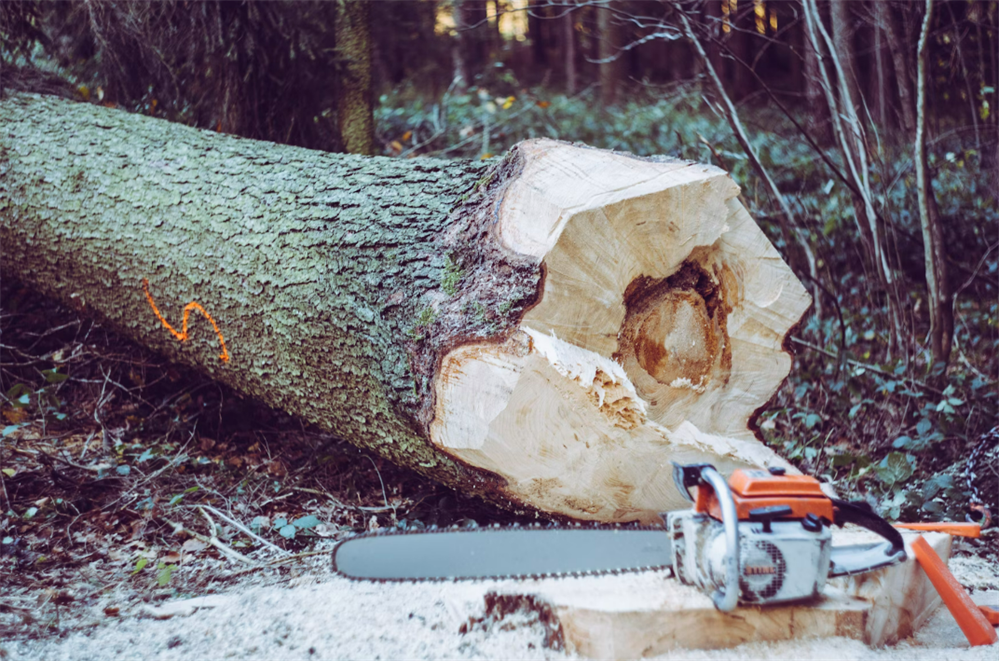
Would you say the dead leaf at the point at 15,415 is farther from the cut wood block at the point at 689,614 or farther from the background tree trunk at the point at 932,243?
the background tree trunk at the point at 932,243

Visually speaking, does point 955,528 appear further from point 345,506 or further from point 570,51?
point 570,51

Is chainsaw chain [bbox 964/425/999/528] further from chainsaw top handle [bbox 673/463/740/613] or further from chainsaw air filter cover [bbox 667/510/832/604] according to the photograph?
chainsaw top handle [bbox 673/463/740/613]

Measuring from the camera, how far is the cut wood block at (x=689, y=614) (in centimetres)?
169

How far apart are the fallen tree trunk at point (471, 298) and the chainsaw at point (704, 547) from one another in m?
0.32

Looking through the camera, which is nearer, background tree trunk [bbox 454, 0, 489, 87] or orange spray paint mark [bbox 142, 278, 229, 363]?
orange spray paint mark [bbox 142, 278, 229, 363]

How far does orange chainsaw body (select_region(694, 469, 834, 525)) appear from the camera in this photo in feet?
5.34

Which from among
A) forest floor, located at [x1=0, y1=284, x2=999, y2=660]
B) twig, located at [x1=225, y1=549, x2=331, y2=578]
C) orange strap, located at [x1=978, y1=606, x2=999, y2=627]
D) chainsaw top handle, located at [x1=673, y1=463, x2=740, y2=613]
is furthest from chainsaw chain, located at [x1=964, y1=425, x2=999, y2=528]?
twig, located at [x1=225, y1=549, x2=331, y2=578]

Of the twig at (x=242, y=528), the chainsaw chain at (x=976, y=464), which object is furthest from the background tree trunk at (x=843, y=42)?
the twig at (x=242, y=528)

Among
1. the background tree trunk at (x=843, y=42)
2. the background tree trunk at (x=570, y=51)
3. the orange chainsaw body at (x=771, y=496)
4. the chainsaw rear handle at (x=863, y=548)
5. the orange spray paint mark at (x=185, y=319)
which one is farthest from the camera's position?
A: the background tree trunk at (x=570, y=51)

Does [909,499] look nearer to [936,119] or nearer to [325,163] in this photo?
[325,163]

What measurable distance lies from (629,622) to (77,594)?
158 cm

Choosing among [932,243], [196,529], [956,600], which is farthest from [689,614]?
[932,243]

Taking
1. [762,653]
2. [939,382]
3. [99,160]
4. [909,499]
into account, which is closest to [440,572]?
[762,653]

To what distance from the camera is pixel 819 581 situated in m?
1.69
